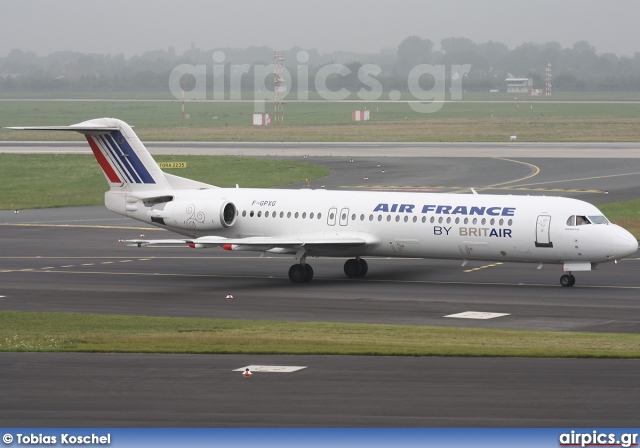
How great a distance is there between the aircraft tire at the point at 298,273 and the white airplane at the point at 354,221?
4 centimetres

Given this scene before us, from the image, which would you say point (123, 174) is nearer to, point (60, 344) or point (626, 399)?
point (60, 344)

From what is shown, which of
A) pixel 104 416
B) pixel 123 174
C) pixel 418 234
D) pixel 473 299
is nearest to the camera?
pixel 104 416

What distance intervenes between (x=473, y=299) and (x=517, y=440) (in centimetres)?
1876

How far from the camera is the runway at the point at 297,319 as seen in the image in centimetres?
1988

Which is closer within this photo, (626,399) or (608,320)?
(626,399)

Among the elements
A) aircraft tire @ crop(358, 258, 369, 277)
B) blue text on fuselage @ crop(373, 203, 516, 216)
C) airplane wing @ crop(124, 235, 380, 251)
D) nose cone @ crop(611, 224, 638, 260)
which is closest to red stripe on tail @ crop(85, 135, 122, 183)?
airplane wing @ crop(124, 235, 380, 251)

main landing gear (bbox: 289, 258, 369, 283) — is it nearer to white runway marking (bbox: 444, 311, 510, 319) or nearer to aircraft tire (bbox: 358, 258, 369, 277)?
aircraft tire (bbox: 358, 258, 369, 277)

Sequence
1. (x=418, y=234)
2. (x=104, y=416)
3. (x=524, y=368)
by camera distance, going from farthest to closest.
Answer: (x=418, y=234) → (x=524, y=368) → (x=104, y=416)

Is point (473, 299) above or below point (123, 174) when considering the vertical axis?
below

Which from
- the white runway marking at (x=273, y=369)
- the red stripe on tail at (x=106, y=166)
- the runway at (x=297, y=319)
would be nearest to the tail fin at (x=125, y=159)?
the red stripe on tail at (x=106, y=166)

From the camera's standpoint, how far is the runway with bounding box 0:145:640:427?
19.9 metres

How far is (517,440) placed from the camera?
1764cm

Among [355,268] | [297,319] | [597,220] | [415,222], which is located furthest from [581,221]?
[297,319]

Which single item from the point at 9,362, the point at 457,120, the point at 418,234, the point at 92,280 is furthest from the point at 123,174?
the point at 457,120
